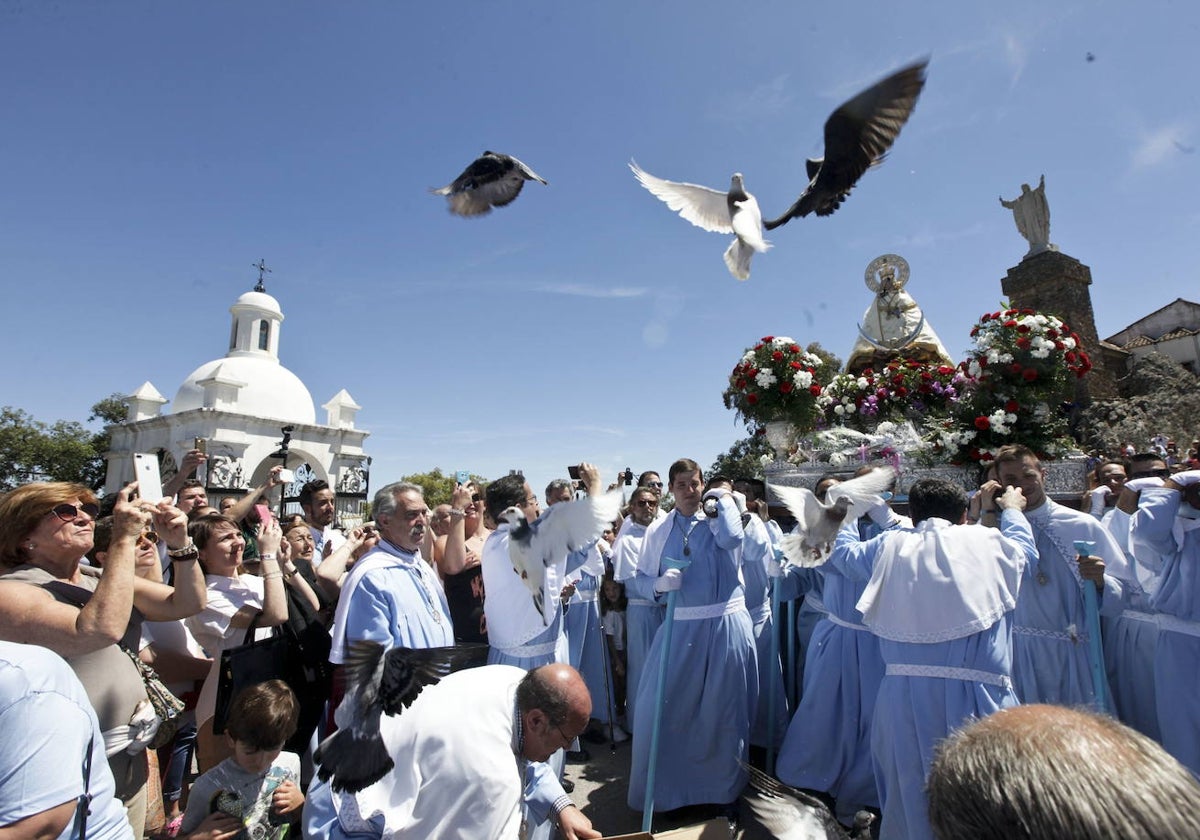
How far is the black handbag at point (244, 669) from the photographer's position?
3.24m

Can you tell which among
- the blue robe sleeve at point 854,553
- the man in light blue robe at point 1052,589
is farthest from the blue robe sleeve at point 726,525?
the man in light blue robe at point 1052,589

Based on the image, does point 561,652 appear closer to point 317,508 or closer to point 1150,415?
point 317,508

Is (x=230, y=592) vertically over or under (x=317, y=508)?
under

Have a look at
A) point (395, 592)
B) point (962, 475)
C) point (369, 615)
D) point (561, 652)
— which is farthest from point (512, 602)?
point (962, 475)

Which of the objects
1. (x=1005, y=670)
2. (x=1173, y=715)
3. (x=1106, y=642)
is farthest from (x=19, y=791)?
(x=1106, y=642)

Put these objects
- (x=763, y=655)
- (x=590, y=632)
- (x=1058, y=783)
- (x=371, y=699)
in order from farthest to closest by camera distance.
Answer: (x=590, y=632)
(x=763, y=655)
(x=371, y=699)
(x=1058, y=783)

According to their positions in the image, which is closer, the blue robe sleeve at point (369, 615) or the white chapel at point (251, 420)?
the blue robe sleeve at point (369, 615)

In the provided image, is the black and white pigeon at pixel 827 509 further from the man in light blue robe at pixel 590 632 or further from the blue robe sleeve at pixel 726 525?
the man in light blue robe at pixel 590 632

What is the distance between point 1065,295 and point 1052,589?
19.8 meters

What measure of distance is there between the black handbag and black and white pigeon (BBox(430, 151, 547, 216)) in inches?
143

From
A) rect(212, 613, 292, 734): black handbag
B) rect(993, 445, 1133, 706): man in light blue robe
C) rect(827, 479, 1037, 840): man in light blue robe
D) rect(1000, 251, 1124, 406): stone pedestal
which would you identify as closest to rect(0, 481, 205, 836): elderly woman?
rect(212, 613, 292, 734): black handbag

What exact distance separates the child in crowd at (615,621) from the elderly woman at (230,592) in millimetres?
3544

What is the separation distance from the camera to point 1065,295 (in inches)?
776

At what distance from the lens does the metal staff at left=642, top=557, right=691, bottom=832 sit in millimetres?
4109
